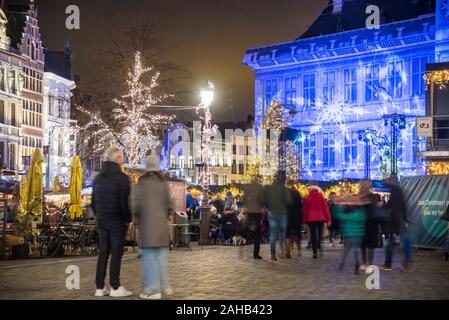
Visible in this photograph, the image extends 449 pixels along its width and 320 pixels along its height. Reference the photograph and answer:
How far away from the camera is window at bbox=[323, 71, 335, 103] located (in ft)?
216

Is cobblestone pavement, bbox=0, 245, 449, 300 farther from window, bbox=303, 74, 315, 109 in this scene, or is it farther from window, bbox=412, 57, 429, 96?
window, bbox=303, 74, 315, 109

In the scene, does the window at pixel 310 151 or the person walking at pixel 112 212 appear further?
the window at pixel 310 151

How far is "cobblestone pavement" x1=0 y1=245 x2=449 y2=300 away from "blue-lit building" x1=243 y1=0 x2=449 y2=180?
36.9 meters

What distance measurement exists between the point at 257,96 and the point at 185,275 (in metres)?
55.8

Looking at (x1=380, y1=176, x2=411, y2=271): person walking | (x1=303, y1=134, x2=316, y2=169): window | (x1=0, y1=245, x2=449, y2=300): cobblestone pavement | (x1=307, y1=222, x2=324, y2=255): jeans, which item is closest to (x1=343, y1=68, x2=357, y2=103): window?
(x1=303, y1=134, x2=316, y2=169): window

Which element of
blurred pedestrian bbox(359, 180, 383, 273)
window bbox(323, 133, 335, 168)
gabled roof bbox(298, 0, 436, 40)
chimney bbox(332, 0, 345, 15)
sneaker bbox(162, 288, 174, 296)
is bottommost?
sneaker bbox(162, 288, 174, 296)

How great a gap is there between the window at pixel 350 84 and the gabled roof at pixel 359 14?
4.05m

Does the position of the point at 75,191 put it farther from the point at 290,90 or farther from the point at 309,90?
the point at 290,90

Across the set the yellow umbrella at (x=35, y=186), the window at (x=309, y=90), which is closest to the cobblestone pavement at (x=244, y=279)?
the yellow umbrella at (x=35, y=186)

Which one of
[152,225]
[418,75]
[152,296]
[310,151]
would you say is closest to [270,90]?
[310,151]

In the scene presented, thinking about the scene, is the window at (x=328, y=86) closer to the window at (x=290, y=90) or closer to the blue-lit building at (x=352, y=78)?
the blue-lit building at (x=352, y=78)

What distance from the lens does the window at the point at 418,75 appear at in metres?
Result: 58.7

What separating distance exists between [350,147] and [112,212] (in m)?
54.1
